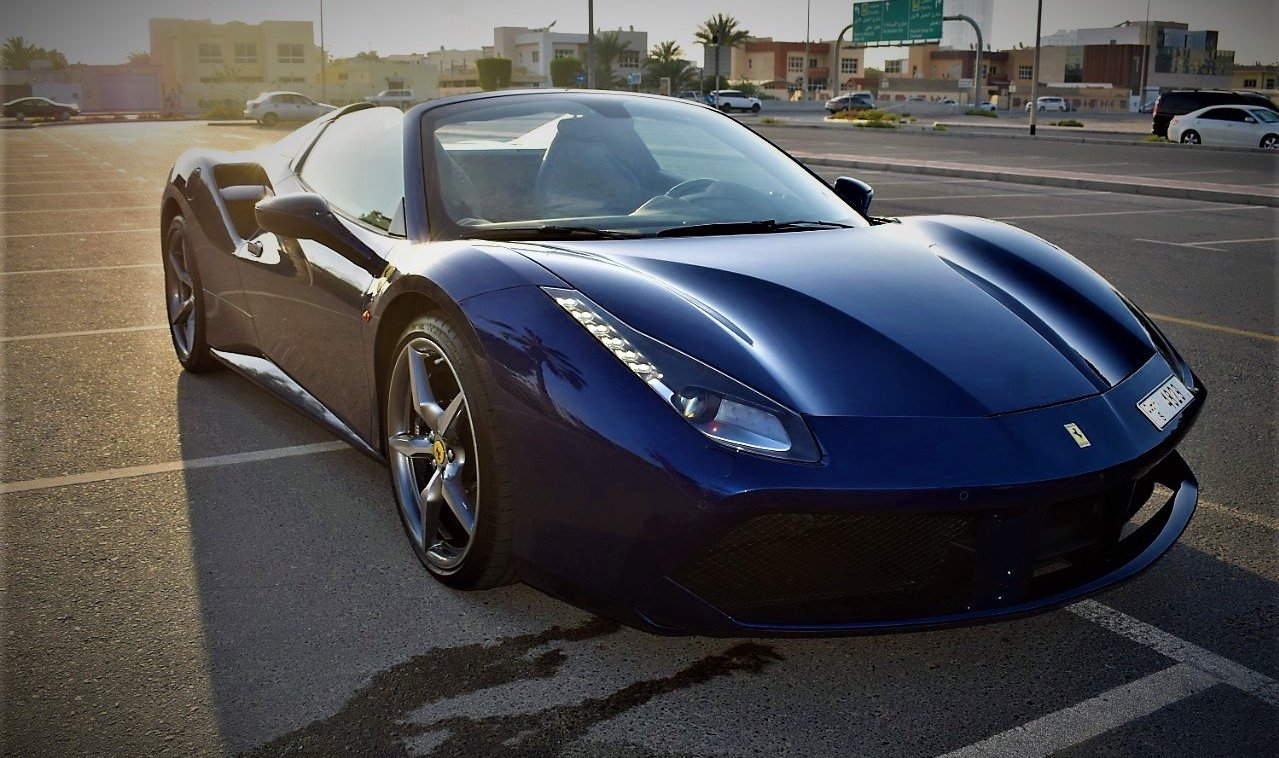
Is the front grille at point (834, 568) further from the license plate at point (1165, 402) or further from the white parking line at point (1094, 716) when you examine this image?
the license plate at point (1165, 402)

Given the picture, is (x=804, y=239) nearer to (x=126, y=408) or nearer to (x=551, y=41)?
(x=126, y=408)

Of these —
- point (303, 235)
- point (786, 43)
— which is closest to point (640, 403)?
point (303, 235)

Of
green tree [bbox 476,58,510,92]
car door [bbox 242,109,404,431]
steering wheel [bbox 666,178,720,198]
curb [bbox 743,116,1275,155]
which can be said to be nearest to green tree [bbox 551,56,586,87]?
green tree [bbox 476,58,510,92]

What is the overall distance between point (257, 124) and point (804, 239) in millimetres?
51302

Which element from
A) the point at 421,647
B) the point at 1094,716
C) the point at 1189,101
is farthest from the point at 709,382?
the point at 1189,101

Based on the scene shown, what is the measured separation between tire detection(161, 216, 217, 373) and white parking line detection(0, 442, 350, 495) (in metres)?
1.08

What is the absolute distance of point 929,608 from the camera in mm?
2412

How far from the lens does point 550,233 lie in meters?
3.38

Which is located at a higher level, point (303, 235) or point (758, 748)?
point (303, 235)

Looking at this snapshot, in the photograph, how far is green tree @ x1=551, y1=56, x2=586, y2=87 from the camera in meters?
79.1

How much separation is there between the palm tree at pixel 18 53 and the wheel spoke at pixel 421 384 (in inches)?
4687

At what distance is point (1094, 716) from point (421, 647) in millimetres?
1510

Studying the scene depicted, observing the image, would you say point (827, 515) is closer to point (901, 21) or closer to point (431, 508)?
point (431, 508)

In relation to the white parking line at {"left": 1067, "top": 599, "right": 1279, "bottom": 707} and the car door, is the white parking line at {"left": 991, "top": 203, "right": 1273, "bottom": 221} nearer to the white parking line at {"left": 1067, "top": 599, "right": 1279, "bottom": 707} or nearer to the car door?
the car door
